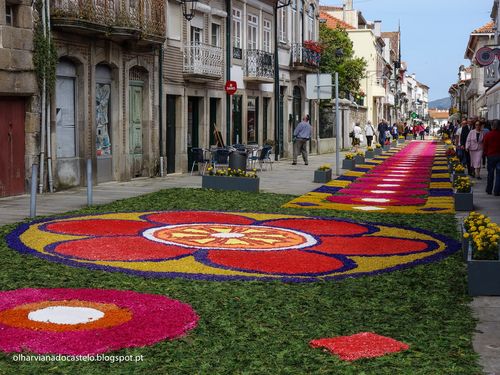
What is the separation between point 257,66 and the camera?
33750mm

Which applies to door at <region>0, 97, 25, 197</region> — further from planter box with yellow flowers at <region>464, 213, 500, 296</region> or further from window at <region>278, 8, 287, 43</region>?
window at <region>278, 8, 287, 43</region>

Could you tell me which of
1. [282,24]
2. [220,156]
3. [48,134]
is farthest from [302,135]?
[48,134]

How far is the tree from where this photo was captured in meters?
54.1

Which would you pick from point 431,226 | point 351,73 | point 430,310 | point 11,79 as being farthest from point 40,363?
point 351,73

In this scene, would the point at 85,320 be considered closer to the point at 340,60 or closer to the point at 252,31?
the point at 252,31

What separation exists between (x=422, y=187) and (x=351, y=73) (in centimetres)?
3534

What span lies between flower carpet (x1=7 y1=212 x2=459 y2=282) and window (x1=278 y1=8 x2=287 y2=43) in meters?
24.4

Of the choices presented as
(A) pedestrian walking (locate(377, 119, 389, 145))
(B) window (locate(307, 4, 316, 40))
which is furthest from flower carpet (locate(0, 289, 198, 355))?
(A) pedestrian walking (locate(377, 119, 389, 145))

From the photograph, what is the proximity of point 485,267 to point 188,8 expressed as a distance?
20693mm

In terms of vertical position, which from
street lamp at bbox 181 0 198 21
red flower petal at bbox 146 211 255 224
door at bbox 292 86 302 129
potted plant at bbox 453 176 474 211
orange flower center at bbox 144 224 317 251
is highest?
street lamp at bbox 181 0 198 21

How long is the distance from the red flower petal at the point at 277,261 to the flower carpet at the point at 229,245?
1cm

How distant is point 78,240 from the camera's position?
11469mm

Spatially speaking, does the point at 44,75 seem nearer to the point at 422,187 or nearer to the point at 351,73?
the point at 422,187

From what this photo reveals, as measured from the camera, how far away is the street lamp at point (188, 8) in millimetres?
26469
